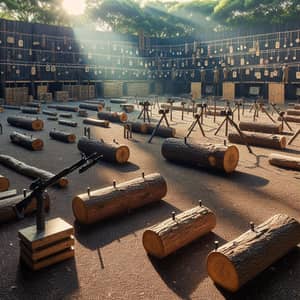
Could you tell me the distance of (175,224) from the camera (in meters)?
6.57

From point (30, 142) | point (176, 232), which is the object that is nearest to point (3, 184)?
point (176, 232)

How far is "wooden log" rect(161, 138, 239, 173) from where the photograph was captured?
11.4m

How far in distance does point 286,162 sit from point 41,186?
918 centimetres

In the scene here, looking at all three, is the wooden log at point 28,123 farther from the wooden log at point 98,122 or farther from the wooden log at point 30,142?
the wooden log at point 30,142

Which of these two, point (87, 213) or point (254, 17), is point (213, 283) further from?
point (254, 17)

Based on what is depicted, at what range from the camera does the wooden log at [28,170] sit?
1025 centimetres

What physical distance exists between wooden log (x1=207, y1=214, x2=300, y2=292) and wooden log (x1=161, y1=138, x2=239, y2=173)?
16.4 feet

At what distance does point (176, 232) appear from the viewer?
645cm

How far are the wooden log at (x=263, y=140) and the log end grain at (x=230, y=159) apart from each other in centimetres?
436

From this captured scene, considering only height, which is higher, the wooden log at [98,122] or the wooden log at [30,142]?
the wooden log at [98,122]

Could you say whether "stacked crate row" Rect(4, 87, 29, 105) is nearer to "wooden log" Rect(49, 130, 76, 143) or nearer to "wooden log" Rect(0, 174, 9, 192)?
"wooden log" Rect(49, 130, 76, 143)

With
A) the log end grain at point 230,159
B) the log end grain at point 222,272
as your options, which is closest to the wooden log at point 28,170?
the log end grain at point 230,159

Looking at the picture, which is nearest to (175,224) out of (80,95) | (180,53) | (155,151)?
(155,151)

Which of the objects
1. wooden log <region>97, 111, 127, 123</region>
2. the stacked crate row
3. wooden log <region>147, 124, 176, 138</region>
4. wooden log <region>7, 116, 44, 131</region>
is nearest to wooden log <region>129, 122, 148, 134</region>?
wooden log <region>147, 124, 176, 138</region>
